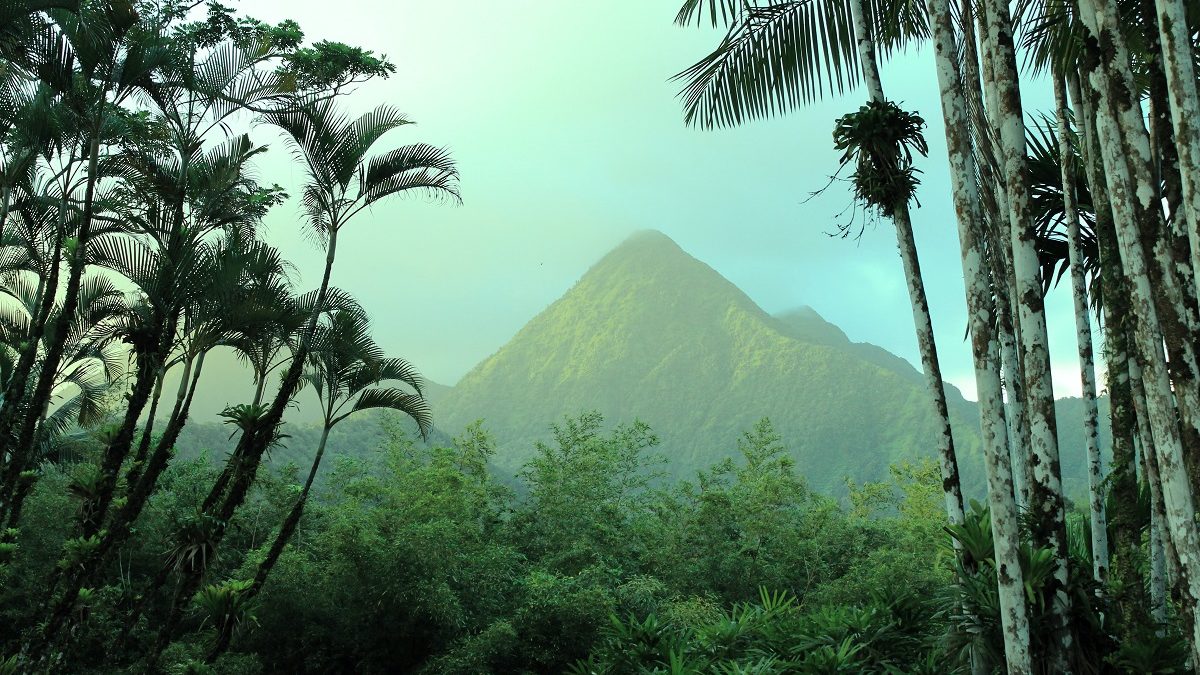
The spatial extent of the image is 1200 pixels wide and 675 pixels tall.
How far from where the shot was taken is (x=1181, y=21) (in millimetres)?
4137

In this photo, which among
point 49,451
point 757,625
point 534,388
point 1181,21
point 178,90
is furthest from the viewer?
point 534,388

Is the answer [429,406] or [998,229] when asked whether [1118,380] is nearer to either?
[998,229]

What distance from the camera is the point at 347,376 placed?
10.8 m

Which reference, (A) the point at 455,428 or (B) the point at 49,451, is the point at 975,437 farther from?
(B) the point at 49,451

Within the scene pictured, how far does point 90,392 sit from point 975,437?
230 feet

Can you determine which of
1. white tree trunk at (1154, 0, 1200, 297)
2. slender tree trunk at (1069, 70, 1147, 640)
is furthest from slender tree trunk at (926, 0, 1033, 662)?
slender tree trunk at (1069, 70, 1147, 640)

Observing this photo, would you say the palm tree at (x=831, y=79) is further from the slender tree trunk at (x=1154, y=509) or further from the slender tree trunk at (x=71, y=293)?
the slender tree trunk at (x=71, y=293)

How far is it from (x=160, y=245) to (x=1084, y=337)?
8.41 m

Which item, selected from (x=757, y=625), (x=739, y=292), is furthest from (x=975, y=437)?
(x=757, y=625)

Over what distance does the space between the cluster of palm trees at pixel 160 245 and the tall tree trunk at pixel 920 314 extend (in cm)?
557

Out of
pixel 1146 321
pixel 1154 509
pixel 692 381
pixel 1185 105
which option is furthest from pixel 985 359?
pixel 692 381

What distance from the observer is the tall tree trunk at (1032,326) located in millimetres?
5094

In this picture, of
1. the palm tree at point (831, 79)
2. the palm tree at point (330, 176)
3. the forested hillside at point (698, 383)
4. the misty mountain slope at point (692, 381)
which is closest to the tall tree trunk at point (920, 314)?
the palm tree at point (831, 79)

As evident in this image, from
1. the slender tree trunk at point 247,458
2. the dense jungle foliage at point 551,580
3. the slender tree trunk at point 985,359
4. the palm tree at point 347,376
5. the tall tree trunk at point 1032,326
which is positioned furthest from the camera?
the palm tree at point 347,376
